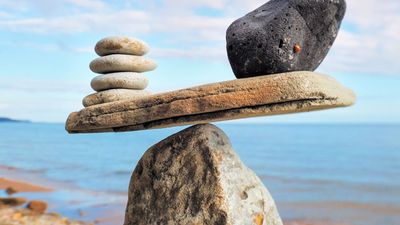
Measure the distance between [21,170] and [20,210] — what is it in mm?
5331

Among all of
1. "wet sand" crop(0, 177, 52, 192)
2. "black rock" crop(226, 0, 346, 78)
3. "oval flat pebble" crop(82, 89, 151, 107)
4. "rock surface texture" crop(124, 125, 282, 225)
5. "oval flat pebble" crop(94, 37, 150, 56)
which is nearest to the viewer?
"black rock" crop(226, 0, 346, 78)

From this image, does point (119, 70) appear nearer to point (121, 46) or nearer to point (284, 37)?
point (121, 46)

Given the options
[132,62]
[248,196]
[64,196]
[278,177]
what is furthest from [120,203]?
[248,196]

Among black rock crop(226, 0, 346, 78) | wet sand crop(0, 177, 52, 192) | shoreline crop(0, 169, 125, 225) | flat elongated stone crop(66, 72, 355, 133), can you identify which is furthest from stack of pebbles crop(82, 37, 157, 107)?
wet sand crop(0, 177, 52, 192)

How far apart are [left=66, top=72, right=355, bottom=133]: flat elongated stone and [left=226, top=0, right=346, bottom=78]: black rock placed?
0.17 meters

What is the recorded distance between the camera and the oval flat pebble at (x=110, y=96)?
3970 mm

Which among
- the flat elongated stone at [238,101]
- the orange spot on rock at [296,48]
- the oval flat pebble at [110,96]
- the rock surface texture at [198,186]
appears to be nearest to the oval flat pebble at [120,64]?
the oval flat pebble at [110,96]

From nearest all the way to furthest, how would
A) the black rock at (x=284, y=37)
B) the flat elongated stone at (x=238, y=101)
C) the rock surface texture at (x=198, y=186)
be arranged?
1. the flat elongated stone at (x=238, y=101)
2. the black rock at (x=284, y=37)
3. the rock surface texture at (x=198, y=186)

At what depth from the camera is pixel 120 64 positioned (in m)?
4.06

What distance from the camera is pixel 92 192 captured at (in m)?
9.18

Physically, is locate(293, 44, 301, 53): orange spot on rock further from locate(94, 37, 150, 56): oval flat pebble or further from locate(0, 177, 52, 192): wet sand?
locate(0, 177, 52, 192): wet sand

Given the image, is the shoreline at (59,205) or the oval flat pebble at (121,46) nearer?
the oval flat pebble at (121,46)

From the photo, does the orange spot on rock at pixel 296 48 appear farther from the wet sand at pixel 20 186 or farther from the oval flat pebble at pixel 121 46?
the wet sand at pixel 20 186

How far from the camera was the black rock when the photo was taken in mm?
3086
